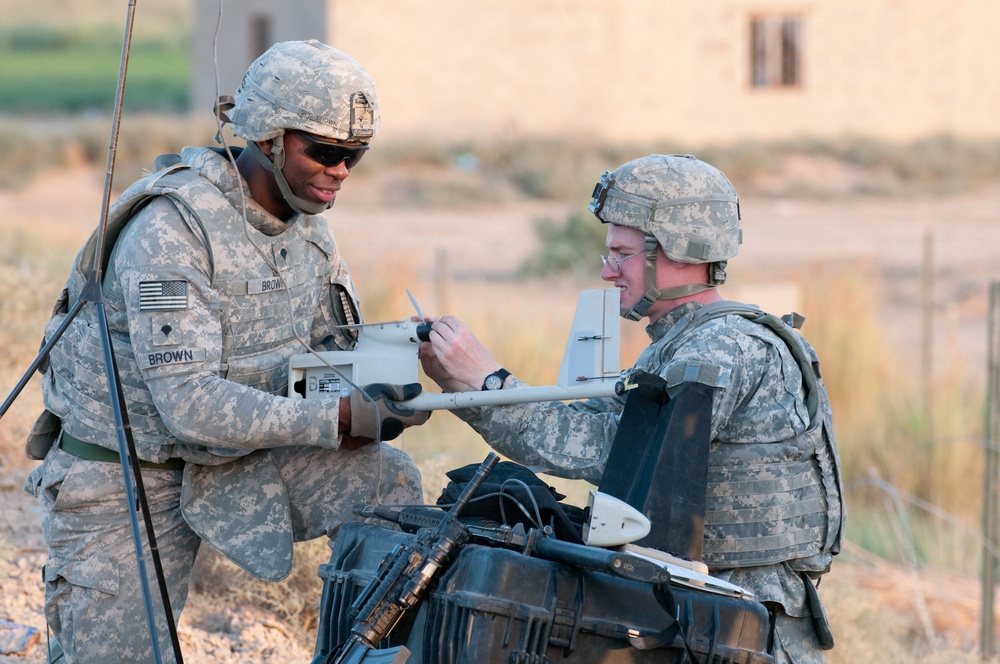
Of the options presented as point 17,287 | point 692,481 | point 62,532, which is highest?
point 17,287

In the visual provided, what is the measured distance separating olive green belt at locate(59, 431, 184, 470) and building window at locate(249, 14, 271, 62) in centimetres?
2119

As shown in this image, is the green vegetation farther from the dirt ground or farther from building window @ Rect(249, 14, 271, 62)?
the dirt ground

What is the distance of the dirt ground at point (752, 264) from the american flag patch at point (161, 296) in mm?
1832

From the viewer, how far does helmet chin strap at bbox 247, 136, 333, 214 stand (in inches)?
159

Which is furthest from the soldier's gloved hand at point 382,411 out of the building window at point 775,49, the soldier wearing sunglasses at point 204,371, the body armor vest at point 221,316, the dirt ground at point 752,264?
the building window at point 775,49

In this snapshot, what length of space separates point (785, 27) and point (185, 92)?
18825 mm

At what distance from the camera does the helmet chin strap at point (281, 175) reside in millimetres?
4031

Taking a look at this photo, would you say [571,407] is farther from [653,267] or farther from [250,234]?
[250,234]

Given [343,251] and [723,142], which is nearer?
[343,251]

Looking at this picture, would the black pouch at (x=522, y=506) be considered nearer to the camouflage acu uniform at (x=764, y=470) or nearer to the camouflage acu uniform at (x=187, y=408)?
the camouflage acu uniform at (x=764, y=470)

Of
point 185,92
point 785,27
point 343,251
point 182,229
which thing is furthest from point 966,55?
point 182,229

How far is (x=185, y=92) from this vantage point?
37781 millimetres

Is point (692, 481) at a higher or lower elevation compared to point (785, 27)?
lower

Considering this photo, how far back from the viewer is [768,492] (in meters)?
3.74
